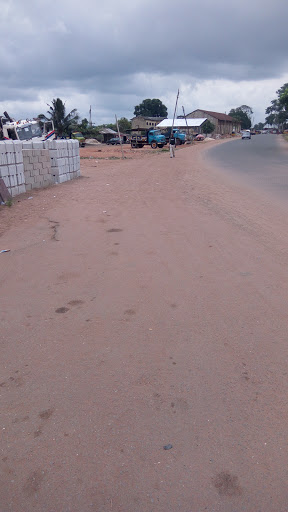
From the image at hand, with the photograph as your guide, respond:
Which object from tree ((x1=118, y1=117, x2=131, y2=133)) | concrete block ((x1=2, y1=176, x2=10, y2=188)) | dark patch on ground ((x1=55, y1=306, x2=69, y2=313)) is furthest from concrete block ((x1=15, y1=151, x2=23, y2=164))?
tree ((x1=118, y1=117, x2=131, y2=133))

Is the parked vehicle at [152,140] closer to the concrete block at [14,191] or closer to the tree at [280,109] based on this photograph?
the tree at [280,109]

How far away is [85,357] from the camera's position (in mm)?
3881

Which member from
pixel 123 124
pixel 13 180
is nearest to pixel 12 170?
pixel 13 180

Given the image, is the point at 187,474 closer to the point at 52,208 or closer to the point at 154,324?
the point at 154,324

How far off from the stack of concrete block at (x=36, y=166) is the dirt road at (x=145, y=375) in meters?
7.41

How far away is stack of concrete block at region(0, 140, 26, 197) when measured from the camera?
40.4 ft

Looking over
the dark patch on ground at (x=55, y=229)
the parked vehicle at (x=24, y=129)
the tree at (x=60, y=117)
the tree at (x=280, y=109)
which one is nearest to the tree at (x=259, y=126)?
the tree at (x=280, y=109)

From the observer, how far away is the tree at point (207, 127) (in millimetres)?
85625

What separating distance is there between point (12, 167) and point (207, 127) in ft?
260

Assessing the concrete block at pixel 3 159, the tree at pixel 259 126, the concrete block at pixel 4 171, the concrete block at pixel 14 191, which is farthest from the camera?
the tree at pixel 259 126

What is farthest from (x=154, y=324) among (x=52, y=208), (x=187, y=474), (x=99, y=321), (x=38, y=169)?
(x=38, y=169)

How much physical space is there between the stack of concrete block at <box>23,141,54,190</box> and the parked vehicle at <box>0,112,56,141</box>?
805cm

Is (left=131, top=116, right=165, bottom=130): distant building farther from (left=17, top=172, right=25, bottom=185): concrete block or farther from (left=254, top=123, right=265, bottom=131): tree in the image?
(left=254, top=123, right=265, bottom=131): tree

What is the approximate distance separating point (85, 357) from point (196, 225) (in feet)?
17.7
